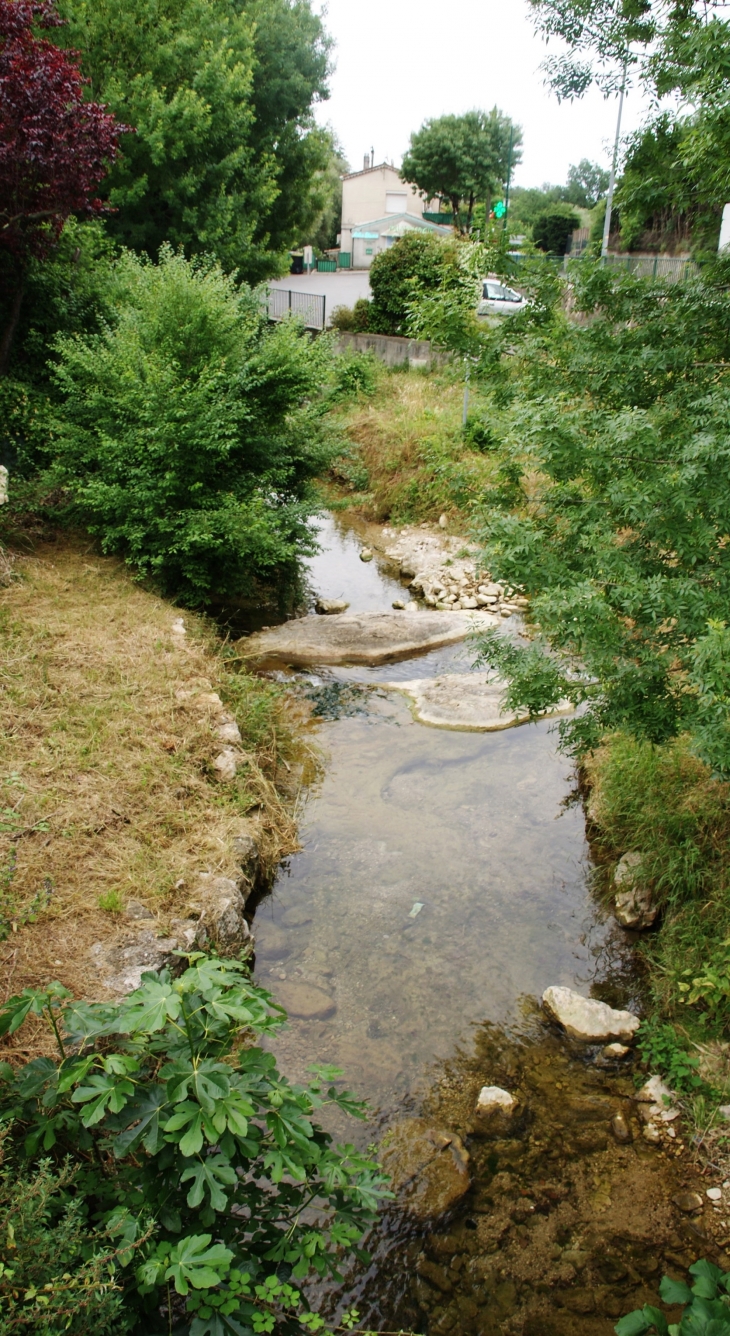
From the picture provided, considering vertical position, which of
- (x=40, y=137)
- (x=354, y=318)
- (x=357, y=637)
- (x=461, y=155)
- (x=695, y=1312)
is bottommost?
(x=357, y=637)

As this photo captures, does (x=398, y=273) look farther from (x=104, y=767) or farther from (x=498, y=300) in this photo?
(x=104, y=767)

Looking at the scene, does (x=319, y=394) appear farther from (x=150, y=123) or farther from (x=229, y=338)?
(x=150, y=123)

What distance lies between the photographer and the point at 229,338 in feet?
29.3

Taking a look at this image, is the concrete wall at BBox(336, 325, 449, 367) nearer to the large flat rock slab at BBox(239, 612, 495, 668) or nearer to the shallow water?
the large flat rock slab at BBox(239, 612, 495, 668)

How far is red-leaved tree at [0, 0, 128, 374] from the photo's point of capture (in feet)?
26.0

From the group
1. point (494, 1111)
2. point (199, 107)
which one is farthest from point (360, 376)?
point (494, 1111)

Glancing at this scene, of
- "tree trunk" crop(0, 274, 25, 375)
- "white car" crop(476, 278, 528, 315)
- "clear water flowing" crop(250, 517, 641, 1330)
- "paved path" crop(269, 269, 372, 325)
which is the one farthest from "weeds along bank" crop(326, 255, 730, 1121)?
"paved path" crop(269, 269, 372, 325)

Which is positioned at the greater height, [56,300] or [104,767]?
[56,300]

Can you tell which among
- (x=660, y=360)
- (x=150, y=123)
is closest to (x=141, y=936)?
(x=660, y=360)

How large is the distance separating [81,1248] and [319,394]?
31.1 feet

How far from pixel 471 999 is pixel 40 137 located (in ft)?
27.8

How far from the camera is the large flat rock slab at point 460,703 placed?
777 cm

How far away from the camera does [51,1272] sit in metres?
2.28

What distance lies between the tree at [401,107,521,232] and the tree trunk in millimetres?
39196
